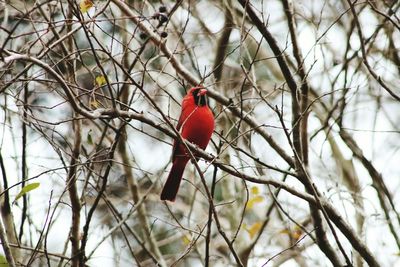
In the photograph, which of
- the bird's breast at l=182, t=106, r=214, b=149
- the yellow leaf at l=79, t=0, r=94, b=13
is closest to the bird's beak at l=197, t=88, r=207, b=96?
the bird's breast at l=182, t=106, r=214, b=149

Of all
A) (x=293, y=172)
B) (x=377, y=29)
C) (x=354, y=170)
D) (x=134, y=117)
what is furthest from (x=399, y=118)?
(x=134, y=117)

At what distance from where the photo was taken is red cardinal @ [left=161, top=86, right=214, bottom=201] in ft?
17.9

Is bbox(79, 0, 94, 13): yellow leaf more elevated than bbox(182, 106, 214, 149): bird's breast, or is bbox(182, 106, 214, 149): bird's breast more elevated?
bbox(79, 0, 94, 13): yellow leaf

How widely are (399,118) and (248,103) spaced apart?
11.0ft

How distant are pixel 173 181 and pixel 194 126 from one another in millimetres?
572

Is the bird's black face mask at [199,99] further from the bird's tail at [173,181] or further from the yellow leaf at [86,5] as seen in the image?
the yellow leaf at [86,5]

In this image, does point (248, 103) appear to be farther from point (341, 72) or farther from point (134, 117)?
point (134, 117)

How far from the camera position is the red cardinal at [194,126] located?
5.45m

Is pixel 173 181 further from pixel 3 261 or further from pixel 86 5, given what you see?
pixel 3 261

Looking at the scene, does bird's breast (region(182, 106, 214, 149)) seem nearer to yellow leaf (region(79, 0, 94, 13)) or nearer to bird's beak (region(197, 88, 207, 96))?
bird's beak (region(197, 88, 207, 96))

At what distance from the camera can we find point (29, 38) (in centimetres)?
554

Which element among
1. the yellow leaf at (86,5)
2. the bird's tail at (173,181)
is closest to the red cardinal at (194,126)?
the bird's tail at (173,181)

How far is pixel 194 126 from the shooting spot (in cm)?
548

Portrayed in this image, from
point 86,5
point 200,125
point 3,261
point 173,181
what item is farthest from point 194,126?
point 3,261
